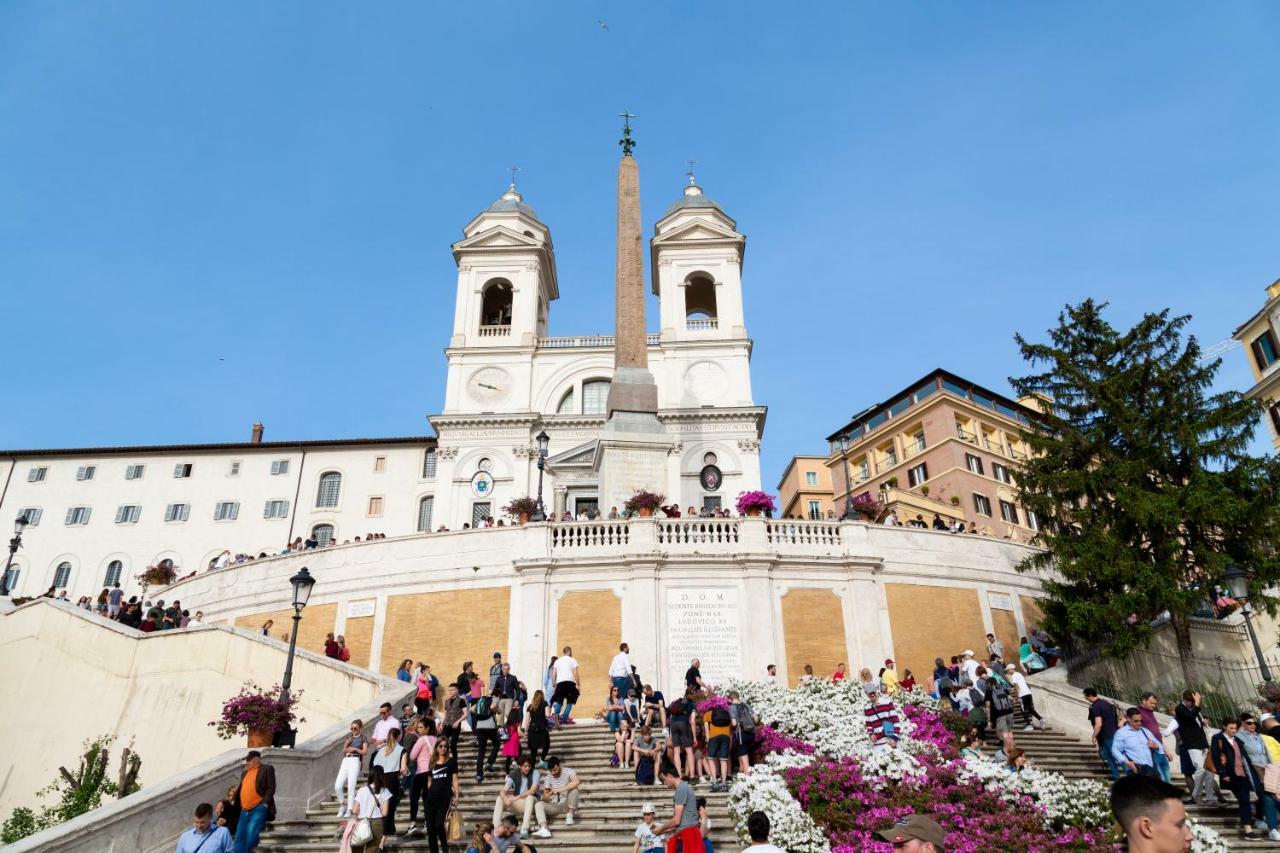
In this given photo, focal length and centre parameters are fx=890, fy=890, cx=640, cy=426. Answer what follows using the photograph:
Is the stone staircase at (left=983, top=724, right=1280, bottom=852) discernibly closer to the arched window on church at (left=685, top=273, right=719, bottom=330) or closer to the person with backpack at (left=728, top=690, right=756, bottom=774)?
the person with backpack at (left=728, top=690, right=756, bottom=774)

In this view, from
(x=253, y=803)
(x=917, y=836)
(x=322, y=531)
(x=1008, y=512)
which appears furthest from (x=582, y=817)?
(x=1008, y=512)

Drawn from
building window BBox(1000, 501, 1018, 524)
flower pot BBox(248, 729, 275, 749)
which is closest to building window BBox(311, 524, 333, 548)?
flower pot BBox(248, 729, 275, 749)

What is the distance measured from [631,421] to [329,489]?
23.3 m

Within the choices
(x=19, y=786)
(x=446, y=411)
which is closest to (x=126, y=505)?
(x=446, y=411)

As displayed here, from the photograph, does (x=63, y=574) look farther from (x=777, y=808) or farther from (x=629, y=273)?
(x=777, y=808)

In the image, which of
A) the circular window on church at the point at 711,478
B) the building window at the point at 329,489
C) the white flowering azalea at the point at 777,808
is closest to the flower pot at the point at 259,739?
the white flowering azalea at the point at 777,808

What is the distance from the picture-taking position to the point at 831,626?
2150 centimetres

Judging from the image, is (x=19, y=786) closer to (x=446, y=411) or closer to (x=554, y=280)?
(x=446, y=411)

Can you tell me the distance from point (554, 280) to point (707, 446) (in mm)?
16329

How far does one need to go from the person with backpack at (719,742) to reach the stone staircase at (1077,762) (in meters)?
4.73

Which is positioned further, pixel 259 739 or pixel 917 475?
pixel 917 475

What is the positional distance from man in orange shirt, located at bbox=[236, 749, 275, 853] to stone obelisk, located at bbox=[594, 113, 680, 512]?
1802cm

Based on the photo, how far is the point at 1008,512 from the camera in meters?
50.9

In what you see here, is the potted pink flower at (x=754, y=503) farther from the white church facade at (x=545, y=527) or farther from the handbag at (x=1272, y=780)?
the handbag at (x=1272, y=780)
